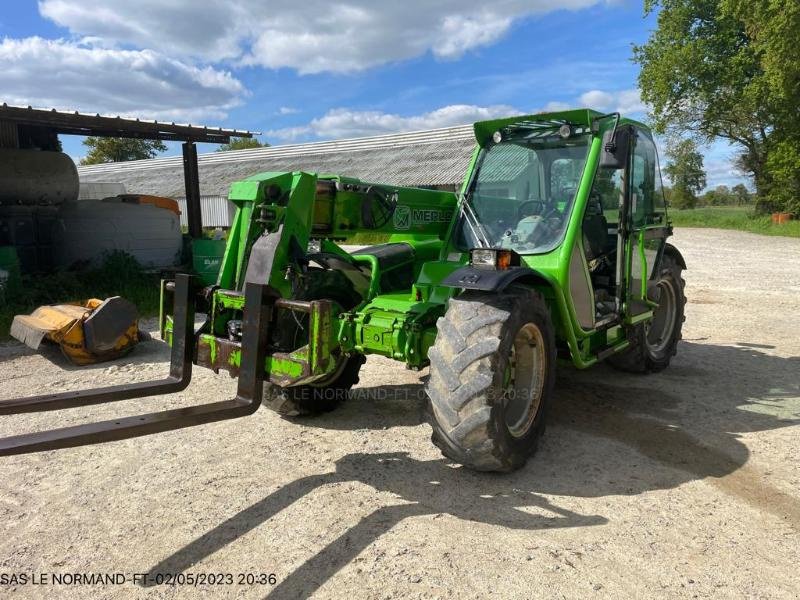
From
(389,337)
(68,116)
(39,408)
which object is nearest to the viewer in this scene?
(39,408)

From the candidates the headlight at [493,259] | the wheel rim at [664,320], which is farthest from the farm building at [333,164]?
the headlight at [493,259]

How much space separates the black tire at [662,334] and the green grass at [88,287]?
6935mm

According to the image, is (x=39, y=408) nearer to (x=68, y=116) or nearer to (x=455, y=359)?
(x=455, y=359)

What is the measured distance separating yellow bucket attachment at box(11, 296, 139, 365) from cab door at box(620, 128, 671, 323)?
5.24m

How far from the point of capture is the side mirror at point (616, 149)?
402 cm

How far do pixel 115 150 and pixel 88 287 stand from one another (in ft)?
156

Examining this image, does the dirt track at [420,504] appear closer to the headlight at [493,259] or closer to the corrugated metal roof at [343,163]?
the headlight at [493,259]

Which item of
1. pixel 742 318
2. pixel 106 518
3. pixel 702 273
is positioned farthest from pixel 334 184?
pixel 702 273

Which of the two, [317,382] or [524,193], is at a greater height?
[524,193]

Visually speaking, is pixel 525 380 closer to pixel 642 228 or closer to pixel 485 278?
pixel 485 278

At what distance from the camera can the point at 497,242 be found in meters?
4.59

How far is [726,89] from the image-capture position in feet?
105

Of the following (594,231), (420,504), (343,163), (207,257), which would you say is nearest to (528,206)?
(594,231)

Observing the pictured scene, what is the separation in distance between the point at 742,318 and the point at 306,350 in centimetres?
749
